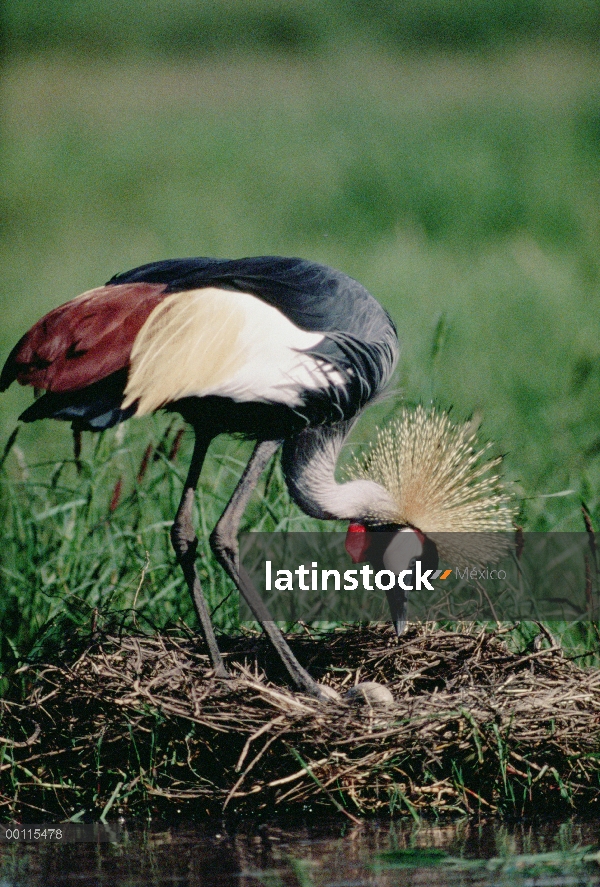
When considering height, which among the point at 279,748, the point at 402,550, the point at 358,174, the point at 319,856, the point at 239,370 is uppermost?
the point at 358,174

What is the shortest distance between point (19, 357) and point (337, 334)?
0.66 meters

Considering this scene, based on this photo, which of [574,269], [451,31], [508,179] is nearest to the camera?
[451,31]

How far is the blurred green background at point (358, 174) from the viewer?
11.1 ft

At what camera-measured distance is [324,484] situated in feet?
8.56

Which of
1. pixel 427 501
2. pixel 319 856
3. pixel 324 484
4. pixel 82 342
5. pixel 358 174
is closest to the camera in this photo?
pixel 319 856

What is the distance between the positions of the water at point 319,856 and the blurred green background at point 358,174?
2.90 ft

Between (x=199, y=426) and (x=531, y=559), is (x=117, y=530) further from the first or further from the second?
(x=531, y=559)

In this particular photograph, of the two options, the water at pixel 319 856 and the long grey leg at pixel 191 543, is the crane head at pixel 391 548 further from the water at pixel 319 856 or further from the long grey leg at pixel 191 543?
the water at pixel 319 856

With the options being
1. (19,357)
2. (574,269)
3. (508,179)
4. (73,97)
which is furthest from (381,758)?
(508,179)

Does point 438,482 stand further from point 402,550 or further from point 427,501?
point 402,550

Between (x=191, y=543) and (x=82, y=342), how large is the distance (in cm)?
51

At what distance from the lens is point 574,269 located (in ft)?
15.6

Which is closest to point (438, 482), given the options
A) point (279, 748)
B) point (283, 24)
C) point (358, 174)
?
point (279, 748)

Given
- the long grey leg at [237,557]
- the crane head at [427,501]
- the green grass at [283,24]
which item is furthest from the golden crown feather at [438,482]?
the green grass at [283,24]
